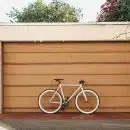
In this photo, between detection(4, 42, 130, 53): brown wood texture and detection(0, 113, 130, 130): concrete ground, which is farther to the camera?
detection(4, 42, 130, 53): brown wood texture

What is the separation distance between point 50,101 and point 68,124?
2269 millimetres

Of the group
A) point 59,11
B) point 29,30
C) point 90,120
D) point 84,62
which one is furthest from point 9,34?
point 59,11

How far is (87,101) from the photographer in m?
15.5

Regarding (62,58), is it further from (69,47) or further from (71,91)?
(71,91)

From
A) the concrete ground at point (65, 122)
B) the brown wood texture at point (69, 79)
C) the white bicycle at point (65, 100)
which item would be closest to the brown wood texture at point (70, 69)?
the brown wood texture at point (69, 79)

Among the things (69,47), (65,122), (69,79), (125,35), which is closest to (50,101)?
(69,79)

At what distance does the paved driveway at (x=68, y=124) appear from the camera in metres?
12.6

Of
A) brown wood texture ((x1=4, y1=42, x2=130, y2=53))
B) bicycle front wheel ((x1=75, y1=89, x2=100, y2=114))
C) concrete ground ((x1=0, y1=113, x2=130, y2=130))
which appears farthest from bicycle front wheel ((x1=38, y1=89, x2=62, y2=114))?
brown wood texture ((x1=4, y1=42, x2=130, y2=53))

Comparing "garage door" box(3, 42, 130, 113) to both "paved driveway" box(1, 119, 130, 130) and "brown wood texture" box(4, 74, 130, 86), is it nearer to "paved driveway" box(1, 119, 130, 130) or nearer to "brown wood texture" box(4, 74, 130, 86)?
"brown wood texture" box(4, 74, 130, 86)

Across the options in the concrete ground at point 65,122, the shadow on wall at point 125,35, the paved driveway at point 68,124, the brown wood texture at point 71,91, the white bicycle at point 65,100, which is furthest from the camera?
the brown wood texture at point 71,91

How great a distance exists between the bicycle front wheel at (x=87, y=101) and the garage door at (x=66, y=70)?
0.24 metres

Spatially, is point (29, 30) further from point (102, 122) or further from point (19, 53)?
point (102, 122)

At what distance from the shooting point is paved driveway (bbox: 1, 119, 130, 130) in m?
12.6

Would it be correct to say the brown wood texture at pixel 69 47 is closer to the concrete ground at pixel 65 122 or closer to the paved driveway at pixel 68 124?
the concrete ground at pixel 65 122
